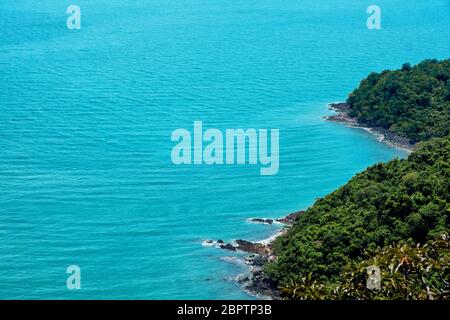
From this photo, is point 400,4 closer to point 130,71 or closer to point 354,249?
point 130,71

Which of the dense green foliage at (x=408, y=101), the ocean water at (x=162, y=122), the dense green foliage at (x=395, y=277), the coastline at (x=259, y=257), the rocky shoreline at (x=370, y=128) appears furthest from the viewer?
the dense green foliage at (x=408, y=101)

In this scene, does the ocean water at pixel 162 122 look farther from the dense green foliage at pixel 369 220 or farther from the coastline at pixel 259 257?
the dense green foliage at pixel 369 220

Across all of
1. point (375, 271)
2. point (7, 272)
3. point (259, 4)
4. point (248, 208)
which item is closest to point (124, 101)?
point (248, 208)

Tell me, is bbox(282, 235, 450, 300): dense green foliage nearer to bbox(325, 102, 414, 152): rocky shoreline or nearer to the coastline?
the coastline

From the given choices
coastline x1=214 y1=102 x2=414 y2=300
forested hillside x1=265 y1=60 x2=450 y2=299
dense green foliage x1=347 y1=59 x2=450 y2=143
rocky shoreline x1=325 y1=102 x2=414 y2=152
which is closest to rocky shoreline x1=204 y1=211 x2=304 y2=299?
coastline x1=214 y1=102 x2=414 y2=300

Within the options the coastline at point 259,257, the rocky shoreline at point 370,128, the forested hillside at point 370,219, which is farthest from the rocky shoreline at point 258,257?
the rocky shoreline at point 370,128

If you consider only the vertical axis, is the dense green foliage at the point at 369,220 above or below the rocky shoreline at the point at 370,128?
below
